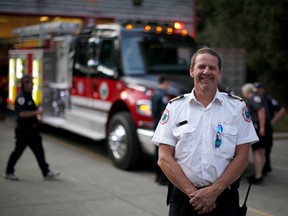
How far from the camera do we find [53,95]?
12.3m

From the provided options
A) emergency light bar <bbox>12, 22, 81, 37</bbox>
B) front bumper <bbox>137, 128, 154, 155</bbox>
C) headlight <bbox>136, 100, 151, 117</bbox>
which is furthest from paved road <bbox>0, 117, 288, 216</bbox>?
emergency light bar <bbox>12, 22, 81, 37</bbox>

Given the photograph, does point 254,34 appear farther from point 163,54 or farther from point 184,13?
point 163,54

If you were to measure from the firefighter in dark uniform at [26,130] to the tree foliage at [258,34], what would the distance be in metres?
5.49

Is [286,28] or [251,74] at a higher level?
[286,28]

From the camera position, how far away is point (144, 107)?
27.0 ft

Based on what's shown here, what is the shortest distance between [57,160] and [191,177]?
21.8 ft

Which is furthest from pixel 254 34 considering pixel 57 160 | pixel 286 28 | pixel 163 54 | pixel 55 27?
pixel 57 160

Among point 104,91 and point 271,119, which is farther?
point 104,91

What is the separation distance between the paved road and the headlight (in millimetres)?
1027

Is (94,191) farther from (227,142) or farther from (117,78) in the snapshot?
(227,142)

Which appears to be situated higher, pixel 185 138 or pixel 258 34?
pixel 258 34

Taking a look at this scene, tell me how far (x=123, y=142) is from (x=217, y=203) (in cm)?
562

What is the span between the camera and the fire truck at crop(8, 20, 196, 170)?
27.5 ft

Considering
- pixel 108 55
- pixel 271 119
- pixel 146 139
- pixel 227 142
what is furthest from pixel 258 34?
pixel 227 142
